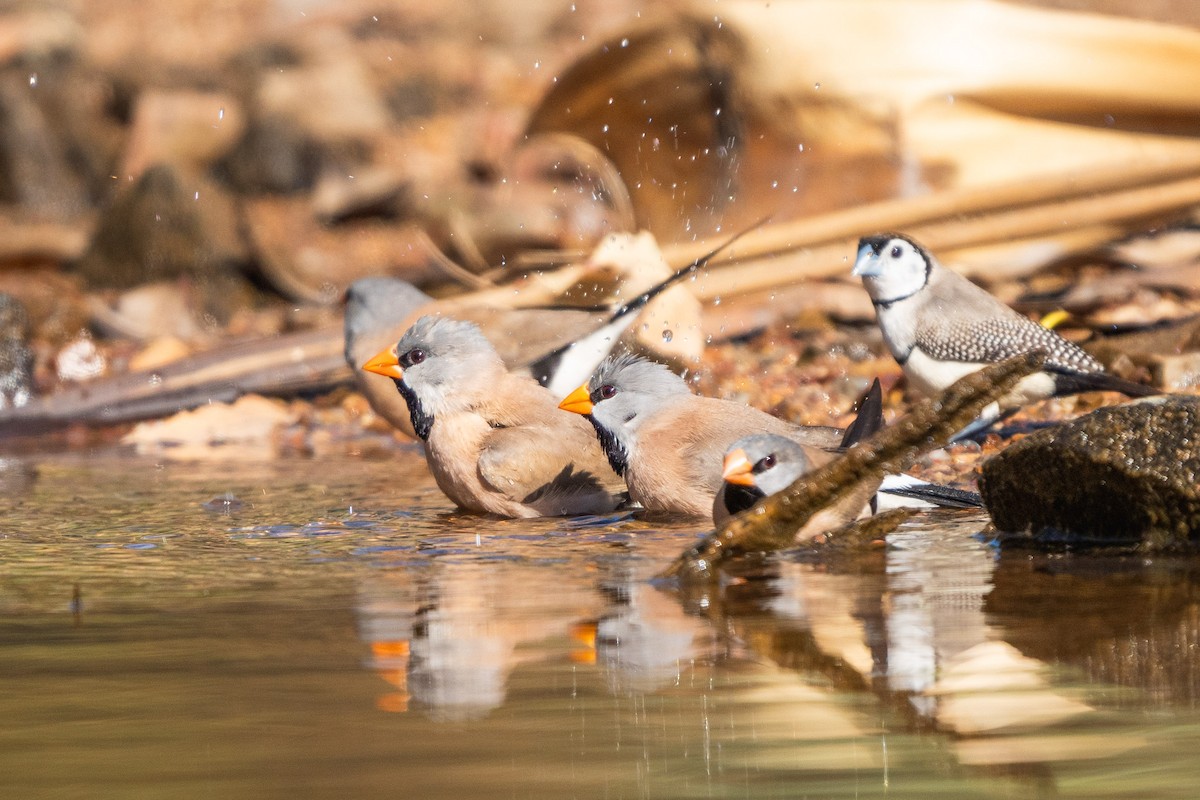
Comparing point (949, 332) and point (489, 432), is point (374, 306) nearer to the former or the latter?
point (489, 432)

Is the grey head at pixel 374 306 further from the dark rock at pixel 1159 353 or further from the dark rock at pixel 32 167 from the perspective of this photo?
the dark rock at pixel 32 167

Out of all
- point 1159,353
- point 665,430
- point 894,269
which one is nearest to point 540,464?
point 665,430

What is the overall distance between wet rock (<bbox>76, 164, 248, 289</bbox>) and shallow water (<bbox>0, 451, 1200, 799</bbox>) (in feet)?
22.1

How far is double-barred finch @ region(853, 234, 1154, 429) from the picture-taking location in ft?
21.4

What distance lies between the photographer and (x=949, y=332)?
679cm

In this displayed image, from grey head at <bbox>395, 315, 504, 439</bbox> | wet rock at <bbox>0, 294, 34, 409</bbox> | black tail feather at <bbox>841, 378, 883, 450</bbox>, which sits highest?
wet rock at <bbox>0, 294, 34, 409</bbox>

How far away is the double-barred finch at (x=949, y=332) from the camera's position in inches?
256

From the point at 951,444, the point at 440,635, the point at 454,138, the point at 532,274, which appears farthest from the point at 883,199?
the point at 454,138

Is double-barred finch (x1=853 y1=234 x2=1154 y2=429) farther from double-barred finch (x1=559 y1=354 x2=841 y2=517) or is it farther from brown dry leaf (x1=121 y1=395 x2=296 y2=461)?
brown dry leaf (x1=121 y1=395 x2=296 y2=461)

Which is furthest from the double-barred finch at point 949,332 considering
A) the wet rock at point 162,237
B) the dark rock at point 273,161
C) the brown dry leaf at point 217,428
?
the dark rock at point 273,161

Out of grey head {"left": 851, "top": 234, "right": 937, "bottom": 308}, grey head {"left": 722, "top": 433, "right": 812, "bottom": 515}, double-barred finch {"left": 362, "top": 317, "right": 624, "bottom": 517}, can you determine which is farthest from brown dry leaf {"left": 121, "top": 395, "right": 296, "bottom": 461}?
grey head {"left": 722, "top": 433, "right": 812, "bottom": 515}

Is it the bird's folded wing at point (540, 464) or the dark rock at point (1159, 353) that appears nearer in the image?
the bird's folded wing at point (540, 464)

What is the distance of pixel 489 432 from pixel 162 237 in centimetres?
652

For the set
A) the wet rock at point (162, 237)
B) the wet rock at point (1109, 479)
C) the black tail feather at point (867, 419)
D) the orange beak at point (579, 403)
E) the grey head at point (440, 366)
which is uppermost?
the wet rock at point (162, 237)
